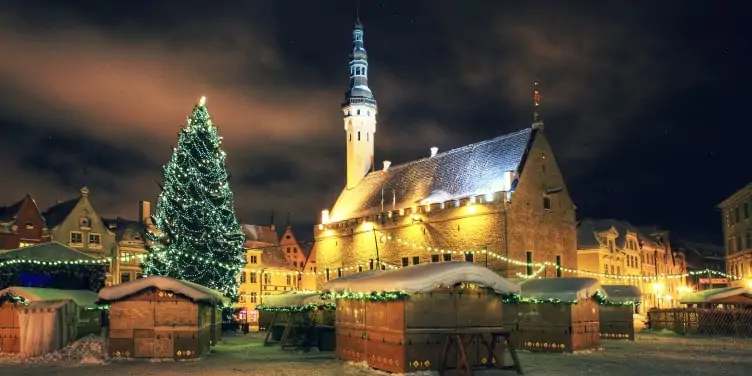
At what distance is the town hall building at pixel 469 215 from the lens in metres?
44.8

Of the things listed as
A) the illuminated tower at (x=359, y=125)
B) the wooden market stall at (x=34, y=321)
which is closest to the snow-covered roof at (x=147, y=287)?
the wooden market stall at (x=34, y=321)

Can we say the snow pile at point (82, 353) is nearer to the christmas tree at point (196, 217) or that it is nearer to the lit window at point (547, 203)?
the christmas tree at point (196, 217)

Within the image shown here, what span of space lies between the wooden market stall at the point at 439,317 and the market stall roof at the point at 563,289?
22.7ft

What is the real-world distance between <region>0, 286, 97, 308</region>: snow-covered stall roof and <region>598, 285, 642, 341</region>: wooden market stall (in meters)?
23.9

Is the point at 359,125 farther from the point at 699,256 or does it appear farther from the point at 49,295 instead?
the point at 699,256

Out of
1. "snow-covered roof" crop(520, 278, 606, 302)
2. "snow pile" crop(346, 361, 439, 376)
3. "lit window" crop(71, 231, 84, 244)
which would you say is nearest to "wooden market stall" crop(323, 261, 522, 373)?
"snow pile" crop(346, 361, 439, 376)

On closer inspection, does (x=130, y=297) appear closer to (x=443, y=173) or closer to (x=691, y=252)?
(x=443, y=173)

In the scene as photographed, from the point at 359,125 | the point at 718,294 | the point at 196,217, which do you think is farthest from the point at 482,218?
the point at 359,125

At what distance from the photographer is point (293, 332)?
107 feet

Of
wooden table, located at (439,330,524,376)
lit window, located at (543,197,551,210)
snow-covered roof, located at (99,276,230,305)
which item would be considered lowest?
wooden table, located at (439,330,524,376)

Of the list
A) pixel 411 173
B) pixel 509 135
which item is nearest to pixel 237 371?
pixel 509 135

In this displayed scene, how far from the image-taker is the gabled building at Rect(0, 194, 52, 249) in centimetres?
5962

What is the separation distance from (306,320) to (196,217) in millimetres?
11875

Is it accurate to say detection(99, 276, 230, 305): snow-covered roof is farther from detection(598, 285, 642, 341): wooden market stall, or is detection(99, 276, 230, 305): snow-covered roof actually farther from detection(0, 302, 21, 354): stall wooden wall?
detection(598, 285, 642, 341): wooden market stall
